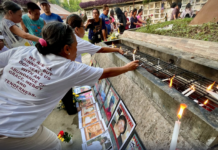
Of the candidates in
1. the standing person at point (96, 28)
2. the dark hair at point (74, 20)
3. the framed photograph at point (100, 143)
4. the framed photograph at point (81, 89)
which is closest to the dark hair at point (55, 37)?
the dark hair at point (74, 20)

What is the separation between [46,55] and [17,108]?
2.21 ft

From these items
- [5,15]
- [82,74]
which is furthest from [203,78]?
[5,15]

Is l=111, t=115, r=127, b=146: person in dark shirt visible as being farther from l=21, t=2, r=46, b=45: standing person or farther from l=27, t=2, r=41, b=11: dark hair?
l=27, t=2, r=41, b=11: dark hair

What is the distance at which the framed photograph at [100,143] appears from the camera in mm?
2391

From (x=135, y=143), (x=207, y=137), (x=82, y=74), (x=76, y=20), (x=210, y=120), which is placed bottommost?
(x=135, y=143)

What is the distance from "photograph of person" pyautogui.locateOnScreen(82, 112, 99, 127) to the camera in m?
3.07

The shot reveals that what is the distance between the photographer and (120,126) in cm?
223

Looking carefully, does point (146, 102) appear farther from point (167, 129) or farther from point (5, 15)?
point (5, 15)

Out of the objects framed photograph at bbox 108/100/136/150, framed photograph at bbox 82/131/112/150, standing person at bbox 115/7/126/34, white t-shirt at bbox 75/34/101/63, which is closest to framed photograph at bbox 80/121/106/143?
framed photograph at bbox 82/131/112/150

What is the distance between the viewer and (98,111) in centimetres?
338

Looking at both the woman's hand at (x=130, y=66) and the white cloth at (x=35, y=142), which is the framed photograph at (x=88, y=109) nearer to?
the white cloth at (x=35, y=142)

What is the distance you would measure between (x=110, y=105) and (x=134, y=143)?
46.4 inches

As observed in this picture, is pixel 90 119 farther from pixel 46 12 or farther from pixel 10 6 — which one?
pixel 46 12

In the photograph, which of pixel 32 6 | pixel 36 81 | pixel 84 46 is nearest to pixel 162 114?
pixel 36 81
